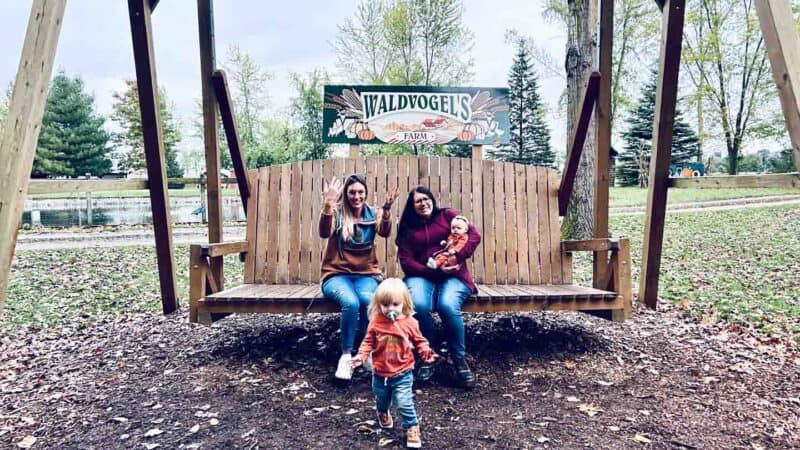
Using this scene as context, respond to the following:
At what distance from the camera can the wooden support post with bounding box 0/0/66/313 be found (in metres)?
2.41

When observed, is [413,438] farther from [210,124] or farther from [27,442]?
[210,124]

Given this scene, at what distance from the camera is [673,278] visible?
590 centimetres

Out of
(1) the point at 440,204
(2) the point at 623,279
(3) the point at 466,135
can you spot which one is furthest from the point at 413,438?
(3) the point at 466,135

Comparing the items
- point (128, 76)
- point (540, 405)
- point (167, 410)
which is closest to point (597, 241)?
point (540, 405)

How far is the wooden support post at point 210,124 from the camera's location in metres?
3.79

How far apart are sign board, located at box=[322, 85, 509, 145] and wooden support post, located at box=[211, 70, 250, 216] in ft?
3.42

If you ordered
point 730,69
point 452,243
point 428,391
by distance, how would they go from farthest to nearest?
point 730,69
point 452,243
point 428,391

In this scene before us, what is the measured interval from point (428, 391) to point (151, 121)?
275cm

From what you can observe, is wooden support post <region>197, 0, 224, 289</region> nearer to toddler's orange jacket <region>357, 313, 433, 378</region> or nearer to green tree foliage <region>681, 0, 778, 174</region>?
toddler's orange jacket <region>357, 313, 433, 378</region>

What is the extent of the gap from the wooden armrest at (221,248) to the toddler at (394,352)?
131cm

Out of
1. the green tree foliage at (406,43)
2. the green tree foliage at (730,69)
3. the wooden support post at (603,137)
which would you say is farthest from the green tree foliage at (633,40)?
the wooden support post at (603,137)

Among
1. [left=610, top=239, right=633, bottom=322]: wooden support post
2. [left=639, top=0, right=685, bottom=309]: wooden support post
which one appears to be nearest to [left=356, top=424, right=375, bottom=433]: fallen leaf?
[left=610, top=239, right=633, bottom=322]: wooden support post

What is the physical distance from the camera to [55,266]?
7066mm

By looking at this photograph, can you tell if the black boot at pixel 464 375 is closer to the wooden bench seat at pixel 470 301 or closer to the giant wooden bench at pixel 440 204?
the wooden bench seat at pixel 470 301
